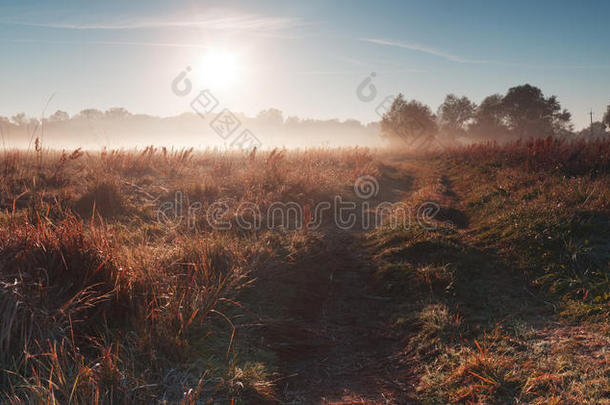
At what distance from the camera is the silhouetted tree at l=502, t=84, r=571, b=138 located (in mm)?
49831

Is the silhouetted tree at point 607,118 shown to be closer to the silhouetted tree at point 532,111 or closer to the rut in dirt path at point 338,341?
the silhouetted tree at point 532,111

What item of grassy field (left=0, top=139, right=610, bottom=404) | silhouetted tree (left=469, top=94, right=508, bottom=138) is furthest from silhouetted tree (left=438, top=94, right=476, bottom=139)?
grassy field (left=0, top=139, right=610, bottom=404)

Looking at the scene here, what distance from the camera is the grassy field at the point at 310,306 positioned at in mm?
2188

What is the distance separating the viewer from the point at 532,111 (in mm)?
50688

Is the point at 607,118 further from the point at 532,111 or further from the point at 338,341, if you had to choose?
the point at 338,341

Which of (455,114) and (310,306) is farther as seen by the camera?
(455,114)

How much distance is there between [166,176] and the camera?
10391 millimetres

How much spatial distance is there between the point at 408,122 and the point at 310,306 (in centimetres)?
4716

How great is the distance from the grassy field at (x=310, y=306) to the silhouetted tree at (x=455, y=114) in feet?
201

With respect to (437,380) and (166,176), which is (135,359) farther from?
(166,176)

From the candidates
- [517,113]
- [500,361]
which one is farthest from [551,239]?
[517,113]

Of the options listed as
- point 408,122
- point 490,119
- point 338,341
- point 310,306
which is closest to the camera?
point 338,341

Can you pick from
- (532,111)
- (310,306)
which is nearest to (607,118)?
(532,111)

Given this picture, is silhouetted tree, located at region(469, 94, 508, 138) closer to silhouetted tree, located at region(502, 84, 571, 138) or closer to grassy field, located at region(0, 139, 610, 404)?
silhouetted tree, located at region(502, 84, 571, 138)
